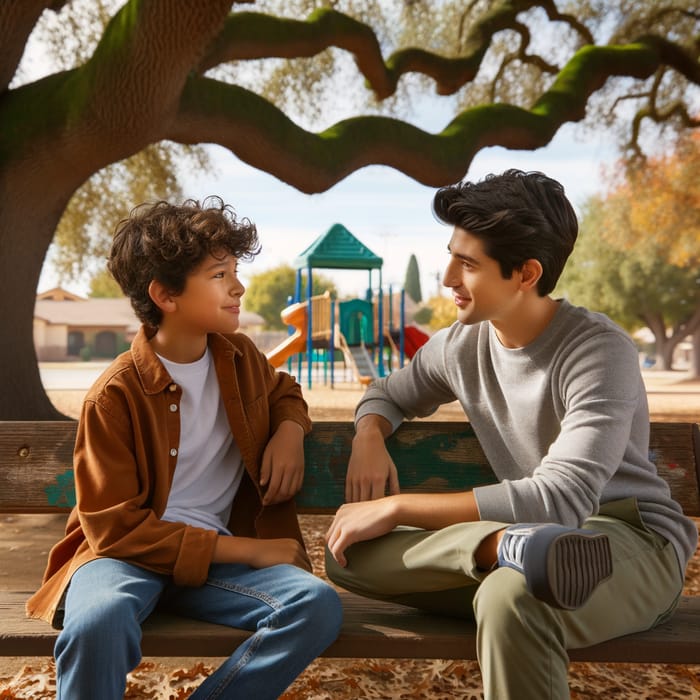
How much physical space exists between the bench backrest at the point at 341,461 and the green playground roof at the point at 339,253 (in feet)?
55.1

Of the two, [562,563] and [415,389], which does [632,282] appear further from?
[562,563]

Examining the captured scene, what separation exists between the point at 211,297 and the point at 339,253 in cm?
1731

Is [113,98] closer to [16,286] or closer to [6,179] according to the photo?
[6,179]

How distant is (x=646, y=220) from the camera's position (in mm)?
26109

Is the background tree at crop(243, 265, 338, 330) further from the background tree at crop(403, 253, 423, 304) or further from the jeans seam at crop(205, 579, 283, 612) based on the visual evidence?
the jeans seam at crop(205, 579, 283, 612)

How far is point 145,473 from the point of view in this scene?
2150 mm

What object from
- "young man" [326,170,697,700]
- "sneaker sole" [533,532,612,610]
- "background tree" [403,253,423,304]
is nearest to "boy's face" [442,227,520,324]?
"young man" [326,170,697,700]

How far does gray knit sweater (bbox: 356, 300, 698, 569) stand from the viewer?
192 centimetres

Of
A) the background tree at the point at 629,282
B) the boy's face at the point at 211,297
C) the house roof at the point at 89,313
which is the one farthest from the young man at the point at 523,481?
the house roof at the point at 89,313

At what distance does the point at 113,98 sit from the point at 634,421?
5657 mm

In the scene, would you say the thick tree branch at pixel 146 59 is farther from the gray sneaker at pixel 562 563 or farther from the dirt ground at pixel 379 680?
the gray sneaker at pixel 562 563

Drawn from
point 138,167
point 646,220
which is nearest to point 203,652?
point 138,167

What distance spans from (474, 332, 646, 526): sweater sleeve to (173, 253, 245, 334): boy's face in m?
0.82

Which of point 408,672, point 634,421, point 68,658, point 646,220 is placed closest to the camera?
point 68,658
